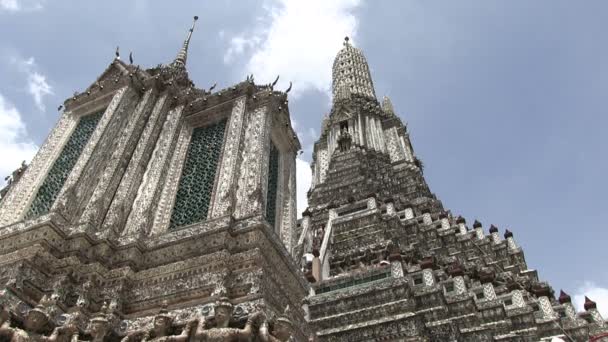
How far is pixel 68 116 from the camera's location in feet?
35.7

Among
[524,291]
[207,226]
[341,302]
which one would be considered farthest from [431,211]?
[207,226]

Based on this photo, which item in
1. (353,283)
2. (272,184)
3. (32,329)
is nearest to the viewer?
(32,329)

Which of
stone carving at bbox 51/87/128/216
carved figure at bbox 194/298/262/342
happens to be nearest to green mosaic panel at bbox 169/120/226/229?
stone carving at bbox 51/87/128/216

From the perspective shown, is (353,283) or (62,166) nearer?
(62,166)

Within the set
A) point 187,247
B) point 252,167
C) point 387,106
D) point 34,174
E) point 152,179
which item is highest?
point 387,106

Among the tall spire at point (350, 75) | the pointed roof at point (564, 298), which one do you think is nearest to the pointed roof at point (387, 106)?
the tall spire at point (350, 75)

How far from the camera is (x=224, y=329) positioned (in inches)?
225

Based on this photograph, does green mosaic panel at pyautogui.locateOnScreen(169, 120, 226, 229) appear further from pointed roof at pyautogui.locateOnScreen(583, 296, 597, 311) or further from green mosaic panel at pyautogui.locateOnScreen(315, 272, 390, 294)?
pointed roof at pyautogui.locateOnScreen(583, 296, 597, 311)

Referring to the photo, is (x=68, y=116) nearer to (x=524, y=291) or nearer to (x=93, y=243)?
(x=93, y=243)

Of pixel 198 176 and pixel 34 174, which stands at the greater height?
pixel 198 176

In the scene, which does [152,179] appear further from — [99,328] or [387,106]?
[387,106]

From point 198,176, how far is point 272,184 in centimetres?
142

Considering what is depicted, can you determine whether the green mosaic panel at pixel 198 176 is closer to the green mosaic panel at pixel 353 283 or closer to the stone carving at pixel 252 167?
the stone carving at pixel 252 167

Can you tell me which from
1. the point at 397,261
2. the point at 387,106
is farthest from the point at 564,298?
the point at 387,106
